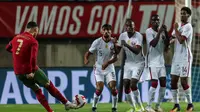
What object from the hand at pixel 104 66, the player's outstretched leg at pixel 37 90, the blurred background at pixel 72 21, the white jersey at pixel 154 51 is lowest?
the player's outstretched leg at pixel 37 90

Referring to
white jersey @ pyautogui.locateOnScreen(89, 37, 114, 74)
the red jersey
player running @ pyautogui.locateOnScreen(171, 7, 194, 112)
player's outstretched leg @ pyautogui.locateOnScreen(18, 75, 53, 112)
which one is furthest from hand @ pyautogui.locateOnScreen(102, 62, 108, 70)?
the red jersey

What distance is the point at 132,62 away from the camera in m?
14.6

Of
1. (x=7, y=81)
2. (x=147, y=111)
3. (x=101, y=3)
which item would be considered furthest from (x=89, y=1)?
(x=147, y=111)

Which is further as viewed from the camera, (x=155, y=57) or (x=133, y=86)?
(x=155, y=57)

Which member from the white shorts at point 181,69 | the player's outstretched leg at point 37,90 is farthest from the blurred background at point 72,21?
the player's outstretched leg at point 37,90

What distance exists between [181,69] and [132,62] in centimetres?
106

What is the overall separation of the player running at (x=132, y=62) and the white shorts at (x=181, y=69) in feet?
2.35

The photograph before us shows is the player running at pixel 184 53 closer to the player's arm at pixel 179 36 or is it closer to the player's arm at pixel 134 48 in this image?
the player's arm at pixel 179 36

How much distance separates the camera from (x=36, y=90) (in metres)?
13.1

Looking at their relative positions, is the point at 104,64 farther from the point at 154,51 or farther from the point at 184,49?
the point at 184,49

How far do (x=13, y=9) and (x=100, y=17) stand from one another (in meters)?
2.73

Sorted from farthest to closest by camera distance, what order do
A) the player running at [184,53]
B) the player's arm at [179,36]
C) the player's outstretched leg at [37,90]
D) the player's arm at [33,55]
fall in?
the player running at [184,53] < the player's arm at [179,36] < the player's outstretched leg at [37,90] < the player's arm at [33,55]

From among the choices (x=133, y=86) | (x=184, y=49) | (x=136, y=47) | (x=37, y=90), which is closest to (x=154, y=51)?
(x=136, y=47)

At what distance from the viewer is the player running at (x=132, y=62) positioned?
47.1 feet
